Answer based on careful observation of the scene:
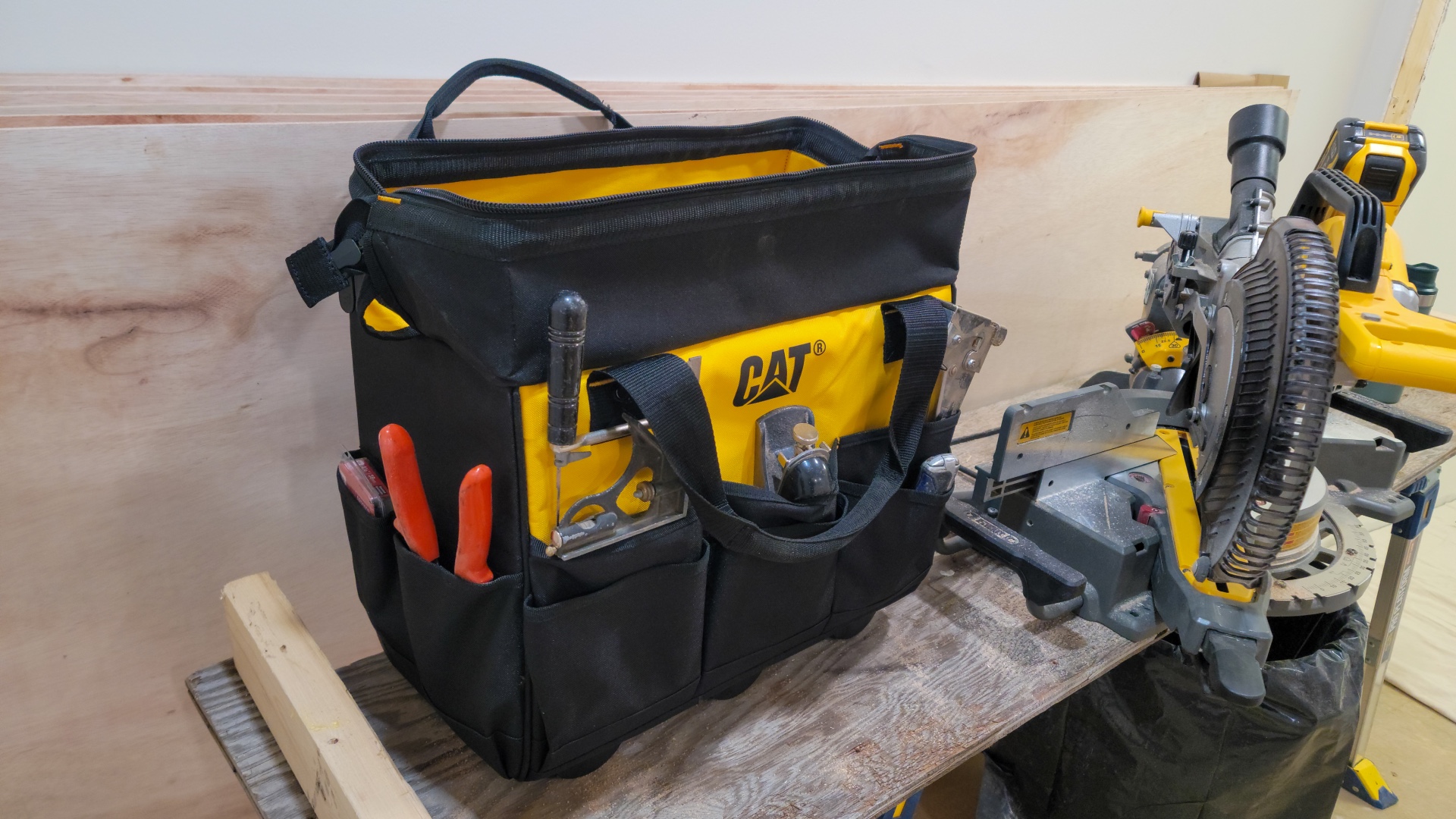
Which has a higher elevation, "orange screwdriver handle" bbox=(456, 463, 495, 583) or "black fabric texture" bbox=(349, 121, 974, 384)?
"black fabric texture" bbox=(349, 121, 974, 384)

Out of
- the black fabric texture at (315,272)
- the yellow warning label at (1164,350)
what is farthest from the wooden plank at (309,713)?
the yellow warning label at (1164,350)

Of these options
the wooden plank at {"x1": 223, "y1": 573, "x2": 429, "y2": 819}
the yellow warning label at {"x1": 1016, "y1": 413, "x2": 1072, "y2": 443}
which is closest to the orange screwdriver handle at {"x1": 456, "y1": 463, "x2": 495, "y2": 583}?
the wooden plank at {"x1": 223, "y1": 573, "x2": 429, "y2": 819}

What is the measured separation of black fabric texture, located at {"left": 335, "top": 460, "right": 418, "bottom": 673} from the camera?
2.06 ft

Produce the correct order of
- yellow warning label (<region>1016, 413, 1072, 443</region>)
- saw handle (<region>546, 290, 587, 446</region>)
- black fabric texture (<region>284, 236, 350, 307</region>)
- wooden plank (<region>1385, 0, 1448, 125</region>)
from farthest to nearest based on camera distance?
wooden plank (<region>1385, 0, 1448, 125</region>) → yellow warning label (<region>1016, 413, 1072, 443</region>) → black fabric texture (<region>284, 236, 350, 307</region>) → saw handle (<region>546, 290, 587, 446</region>)

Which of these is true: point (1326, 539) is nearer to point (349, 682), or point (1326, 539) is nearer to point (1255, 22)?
point (349, 682)

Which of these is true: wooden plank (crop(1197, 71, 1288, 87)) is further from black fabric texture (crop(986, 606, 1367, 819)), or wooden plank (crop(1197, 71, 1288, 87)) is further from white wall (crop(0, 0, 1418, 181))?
black fabric texture (crop(986, 606, 1367, 819))

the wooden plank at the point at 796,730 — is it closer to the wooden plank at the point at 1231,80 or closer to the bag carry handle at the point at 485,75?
the bag carry handle at the point at 485,75

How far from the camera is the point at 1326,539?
897mm

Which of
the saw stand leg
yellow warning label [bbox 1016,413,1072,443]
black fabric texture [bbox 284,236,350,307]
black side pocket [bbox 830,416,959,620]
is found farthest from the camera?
the saw stand leg

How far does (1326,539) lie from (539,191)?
0.83 metres

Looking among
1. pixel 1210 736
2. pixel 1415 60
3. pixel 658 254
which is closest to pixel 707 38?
pixel 658 254

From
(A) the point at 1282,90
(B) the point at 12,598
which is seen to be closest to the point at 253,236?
(B) the point at 12,598

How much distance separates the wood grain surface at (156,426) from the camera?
2.02 ft

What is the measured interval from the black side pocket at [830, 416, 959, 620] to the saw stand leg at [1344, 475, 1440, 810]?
71 centimetres
